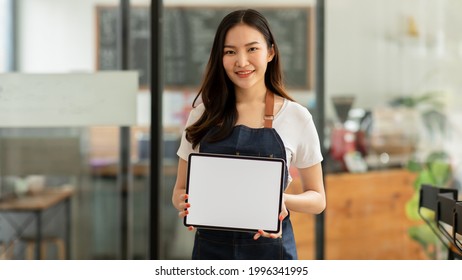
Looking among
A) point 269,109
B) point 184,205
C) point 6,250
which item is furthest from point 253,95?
point 6,250

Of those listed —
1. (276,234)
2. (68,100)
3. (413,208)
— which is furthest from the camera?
(413,208)

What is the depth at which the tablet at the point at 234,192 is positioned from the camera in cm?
207

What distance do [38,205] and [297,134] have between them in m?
1.89

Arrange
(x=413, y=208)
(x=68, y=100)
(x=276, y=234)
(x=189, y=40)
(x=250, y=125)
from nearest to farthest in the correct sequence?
(x=276, y=234) < (x=250, y=125) < (x=68, y=100) < (x=189, y=40) < (x=413, y=208)

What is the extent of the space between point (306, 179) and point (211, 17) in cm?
158

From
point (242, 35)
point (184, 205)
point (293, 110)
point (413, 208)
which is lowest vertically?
point (413, 208)

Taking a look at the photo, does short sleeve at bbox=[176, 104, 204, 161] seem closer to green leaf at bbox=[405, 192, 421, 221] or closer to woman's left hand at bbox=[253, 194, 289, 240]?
woman's left hand at bbox=[253, 194, 289, 240]

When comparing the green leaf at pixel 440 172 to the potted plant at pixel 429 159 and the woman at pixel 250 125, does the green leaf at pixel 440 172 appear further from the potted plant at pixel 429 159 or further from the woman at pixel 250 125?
the woman at pixel 250 125

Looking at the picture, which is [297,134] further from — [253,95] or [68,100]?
[68,100]

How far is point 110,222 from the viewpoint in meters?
3.56

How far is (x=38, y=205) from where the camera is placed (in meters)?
3.49

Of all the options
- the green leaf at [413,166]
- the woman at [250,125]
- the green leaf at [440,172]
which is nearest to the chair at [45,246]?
the woman at [250,125]
